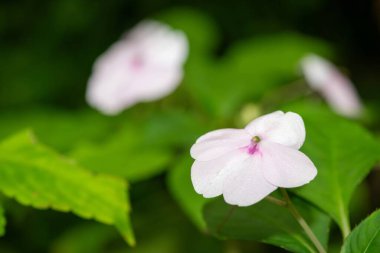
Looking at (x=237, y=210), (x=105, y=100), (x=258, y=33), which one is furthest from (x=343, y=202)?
(x=258, y=33)

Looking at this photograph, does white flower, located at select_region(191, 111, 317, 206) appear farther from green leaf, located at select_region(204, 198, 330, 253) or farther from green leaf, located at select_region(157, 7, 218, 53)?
green leaf, located at select_region(157, 7, 218, 53)

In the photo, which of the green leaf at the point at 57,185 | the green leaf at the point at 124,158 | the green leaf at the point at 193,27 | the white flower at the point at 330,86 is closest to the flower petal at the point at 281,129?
the green leaf at the point at 57,185

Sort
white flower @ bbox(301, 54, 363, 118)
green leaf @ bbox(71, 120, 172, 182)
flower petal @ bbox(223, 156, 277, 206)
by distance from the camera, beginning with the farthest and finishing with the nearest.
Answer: white flower @ bbox(301, 54, 363, 118) → green leaf @ bbox(71, 120, 172, 182) → flower petal @ bbox(223, 156, 277, 206)

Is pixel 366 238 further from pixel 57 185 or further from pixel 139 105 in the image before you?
pixel 139 105

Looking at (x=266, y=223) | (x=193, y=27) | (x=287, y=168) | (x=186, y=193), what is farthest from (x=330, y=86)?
(x=287, y=168)

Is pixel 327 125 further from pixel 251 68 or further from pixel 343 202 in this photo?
pixel 251 68

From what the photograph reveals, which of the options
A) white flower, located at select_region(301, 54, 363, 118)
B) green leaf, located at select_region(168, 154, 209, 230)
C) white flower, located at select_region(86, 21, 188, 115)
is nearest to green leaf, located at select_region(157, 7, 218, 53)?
white flower, located at select_region(86, 21, 188, 115)
